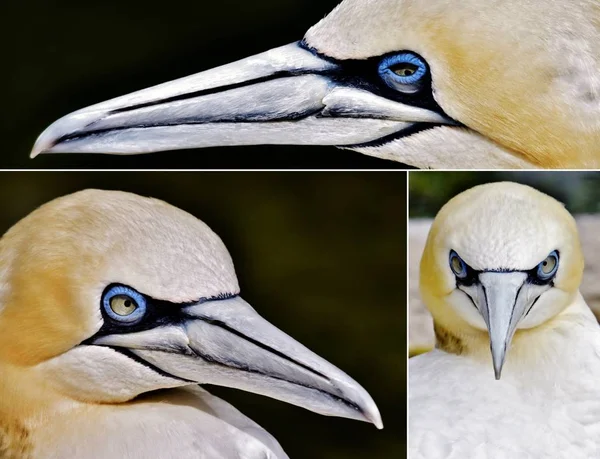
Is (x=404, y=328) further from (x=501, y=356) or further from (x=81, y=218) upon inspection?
(x=81, y=218)

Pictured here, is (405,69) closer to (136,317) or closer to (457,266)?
(457,266)

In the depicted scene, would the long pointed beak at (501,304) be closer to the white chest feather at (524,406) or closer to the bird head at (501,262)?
the bird head at (501,262)

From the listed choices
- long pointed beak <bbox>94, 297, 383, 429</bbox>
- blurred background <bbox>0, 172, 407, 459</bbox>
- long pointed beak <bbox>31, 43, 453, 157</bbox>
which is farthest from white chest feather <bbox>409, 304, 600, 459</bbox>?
long pointed beak <bbox>31, 43, 453, 157</bbox>

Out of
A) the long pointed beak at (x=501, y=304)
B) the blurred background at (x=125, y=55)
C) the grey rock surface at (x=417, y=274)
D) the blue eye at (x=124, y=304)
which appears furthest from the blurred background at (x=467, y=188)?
the blue eye at (x=124, y=304)

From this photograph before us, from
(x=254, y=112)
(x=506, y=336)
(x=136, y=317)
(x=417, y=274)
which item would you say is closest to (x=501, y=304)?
(x=506, y=336)

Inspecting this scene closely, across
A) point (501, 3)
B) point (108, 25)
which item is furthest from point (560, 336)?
point (108, 25)

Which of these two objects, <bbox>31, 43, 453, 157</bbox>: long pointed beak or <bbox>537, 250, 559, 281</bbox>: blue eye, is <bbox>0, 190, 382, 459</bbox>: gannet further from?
<bbox>537, 250, 559, 281</bbox>: blue eye
